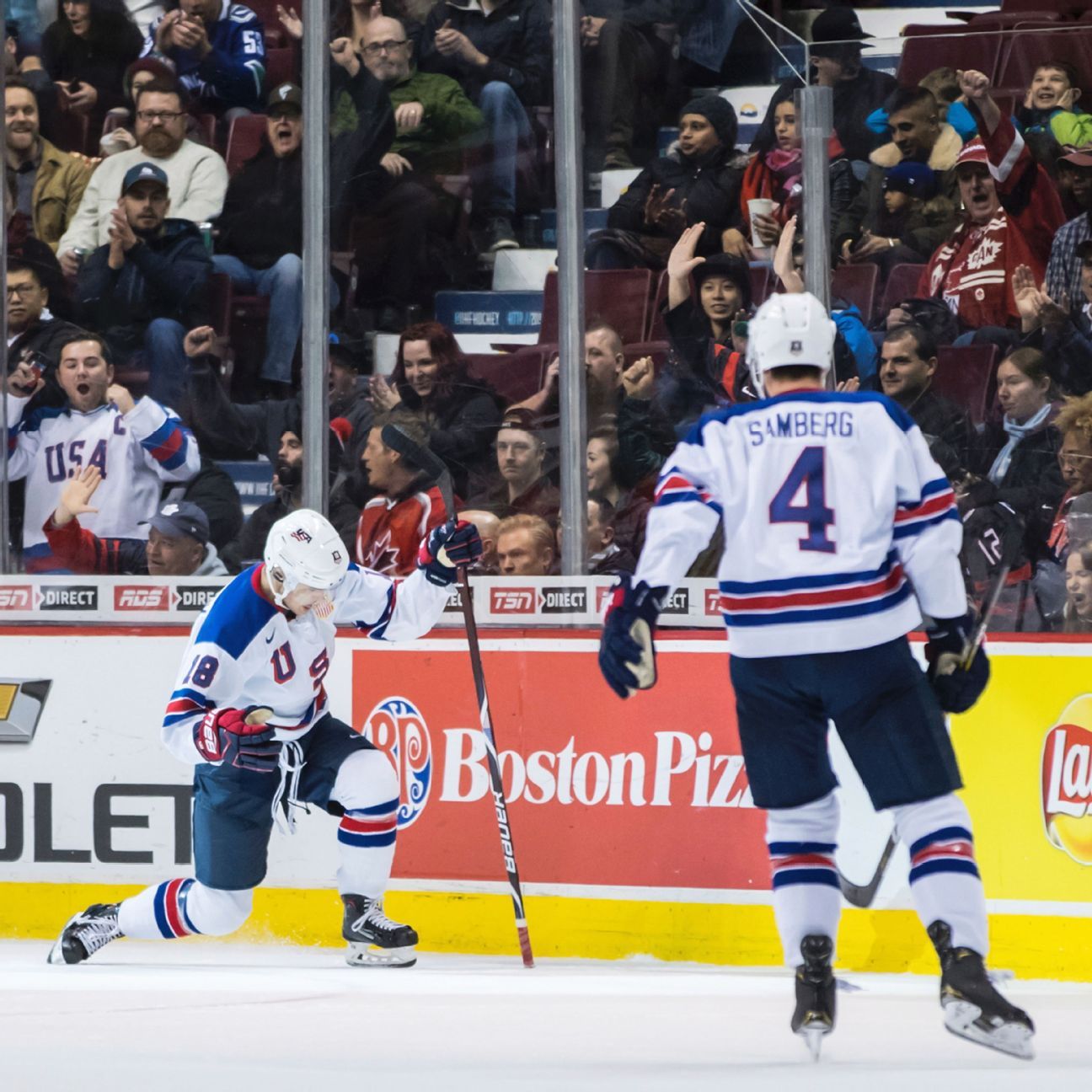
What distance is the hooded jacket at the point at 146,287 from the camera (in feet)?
15.5

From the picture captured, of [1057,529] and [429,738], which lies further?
[429,738]

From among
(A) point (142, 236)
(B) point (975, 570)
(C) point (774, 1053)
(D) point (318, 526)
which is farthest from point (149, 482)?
(C) point (774, 1053)

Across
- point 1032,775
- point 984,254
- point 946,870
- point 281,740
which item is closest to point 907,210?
point 984,254

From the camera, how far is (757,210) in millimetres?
4266

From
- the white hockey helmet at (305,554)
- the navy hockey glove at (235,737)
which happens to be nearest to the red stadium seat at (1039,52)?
the white hockey helmet at (305,554)

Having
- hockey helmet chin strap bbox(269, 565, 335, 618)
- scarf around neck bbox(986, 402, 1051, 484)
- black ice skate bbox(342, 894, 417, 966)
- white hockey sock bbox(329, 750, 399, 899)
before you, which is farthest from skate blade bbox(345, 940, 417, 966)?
scarf around neck bbox(986, 402, 1051, 484)

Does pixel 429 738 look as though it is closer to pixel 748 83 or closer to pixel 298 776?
pixel 298 776

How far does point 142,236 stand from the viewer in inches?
187

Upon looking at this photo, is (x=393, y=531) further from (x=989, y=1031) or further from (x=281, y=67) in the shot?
(x=989, y=1031)

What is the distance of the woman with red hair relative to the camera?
14.5 ft

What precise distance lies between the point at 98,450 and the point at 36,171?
0.79 m

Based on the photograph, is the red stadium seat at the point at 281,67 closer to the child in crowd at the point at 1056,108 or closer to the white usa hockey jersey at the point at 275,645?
the white usa hockey jersey at the point at 275,645

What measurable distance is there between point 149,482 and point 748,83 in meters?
1.85

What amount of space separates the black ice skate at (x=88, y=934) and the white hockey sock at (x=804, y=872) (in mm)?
1731
